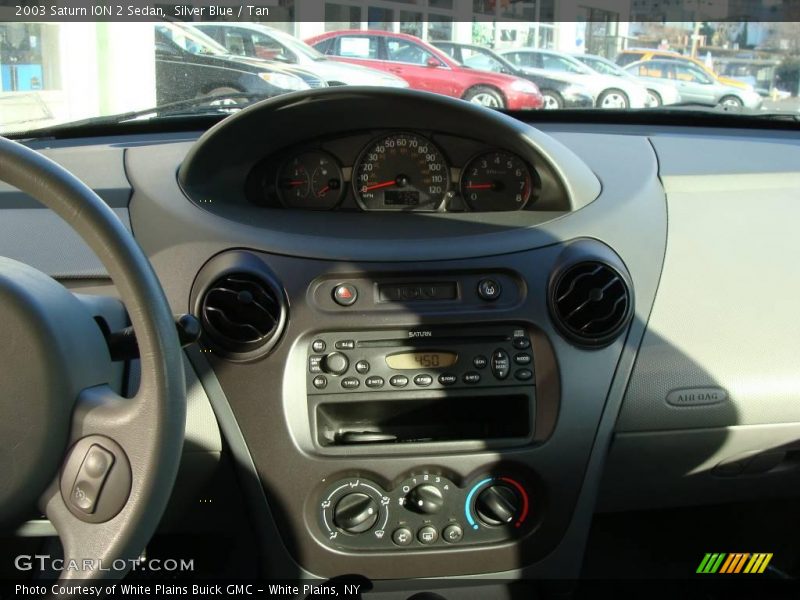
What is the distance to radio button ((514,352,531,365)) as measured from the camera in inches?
90.9

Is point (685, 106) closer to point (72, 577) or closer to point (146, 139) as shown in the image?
point (146, 139)

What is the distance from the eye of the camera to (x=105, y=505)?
4.73ft

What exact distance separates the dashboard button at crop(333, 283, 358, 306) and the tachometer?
572mm

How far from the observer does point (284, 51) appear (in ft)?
8.91

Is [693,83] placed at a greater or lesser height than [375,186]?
greater

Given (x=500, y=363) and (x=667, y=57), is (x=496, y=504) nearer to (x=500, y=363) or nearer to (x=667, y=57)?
(x=500, y=363)

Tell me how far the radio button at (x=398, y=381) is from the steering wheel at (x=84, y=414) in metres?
0.82

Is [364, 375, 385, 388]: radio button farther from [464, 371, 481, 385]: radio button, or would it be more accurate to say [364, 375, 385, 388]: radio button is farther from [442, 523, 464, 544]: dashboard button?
[442, 523, 464, 544]: dashboard button

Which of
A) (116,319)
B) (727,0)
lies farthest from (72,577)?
(727,0)

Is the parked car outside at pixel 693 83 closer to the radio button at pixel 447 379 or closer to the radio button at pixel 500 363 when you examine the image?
the radio button at pixel 500 363

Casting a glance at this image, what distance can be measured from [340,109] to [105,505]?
4.52ft

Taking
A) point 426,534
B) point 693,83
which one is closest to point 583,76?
point 693,83

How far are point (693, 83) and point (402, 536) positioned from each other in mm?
1701

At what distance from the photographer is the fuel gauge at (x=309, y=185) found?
8.84 ft
